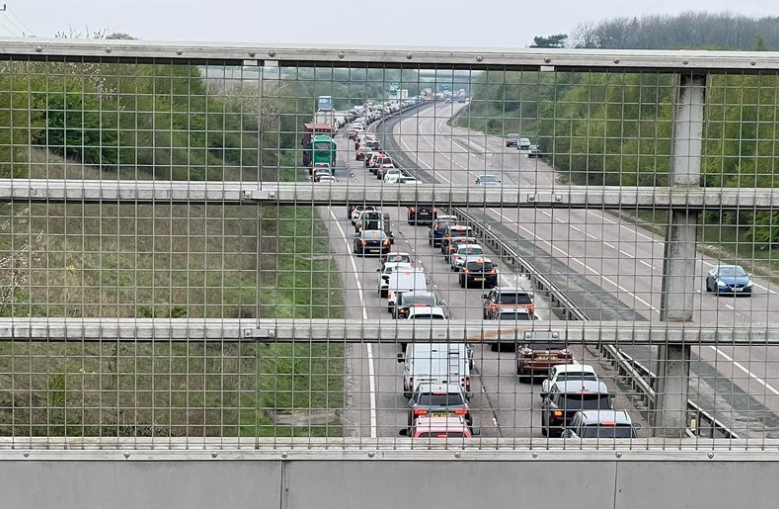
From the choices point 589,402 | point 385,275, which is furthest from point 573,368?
point 385,275

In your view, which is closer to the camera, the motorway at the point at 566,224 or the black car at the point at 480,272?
the motorway at the point at 566,224

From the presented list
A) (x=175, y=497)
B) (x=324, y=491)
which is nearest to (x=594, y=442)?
(x=324, y=491)

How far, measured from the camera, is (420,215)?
6359 millimetres

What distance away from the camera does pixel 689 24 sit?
121 meters

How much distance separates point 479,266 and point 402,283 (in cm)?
53

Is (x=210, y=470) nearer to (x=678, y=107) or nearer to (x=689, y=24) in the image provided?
(x=678, y=107)

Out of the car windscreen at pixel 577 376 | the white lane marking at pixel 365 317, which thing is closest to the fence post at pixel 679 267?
the car windscreen at pixel 577 376

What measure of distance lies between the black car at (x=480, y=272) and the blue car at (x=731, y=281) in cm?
119

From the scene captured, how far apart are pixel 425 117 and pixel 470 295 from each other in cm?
118

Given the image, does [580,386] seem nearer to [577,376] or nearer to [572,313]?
[572,313]

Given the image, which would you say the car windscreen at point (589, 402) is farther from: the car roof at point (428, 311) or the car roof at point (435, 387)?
the car roof at point (428, 311)

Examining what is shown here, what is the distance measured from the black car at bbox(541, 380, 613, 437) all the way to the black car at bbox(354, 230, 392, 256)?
4.07 ft

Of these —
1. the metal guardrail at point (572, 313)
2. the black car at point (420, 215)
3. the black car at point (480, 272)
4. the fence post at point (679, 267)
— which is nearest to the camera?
the fence post at point (679, 267)

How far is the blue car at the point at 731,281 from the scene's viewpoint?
625 centimetres
